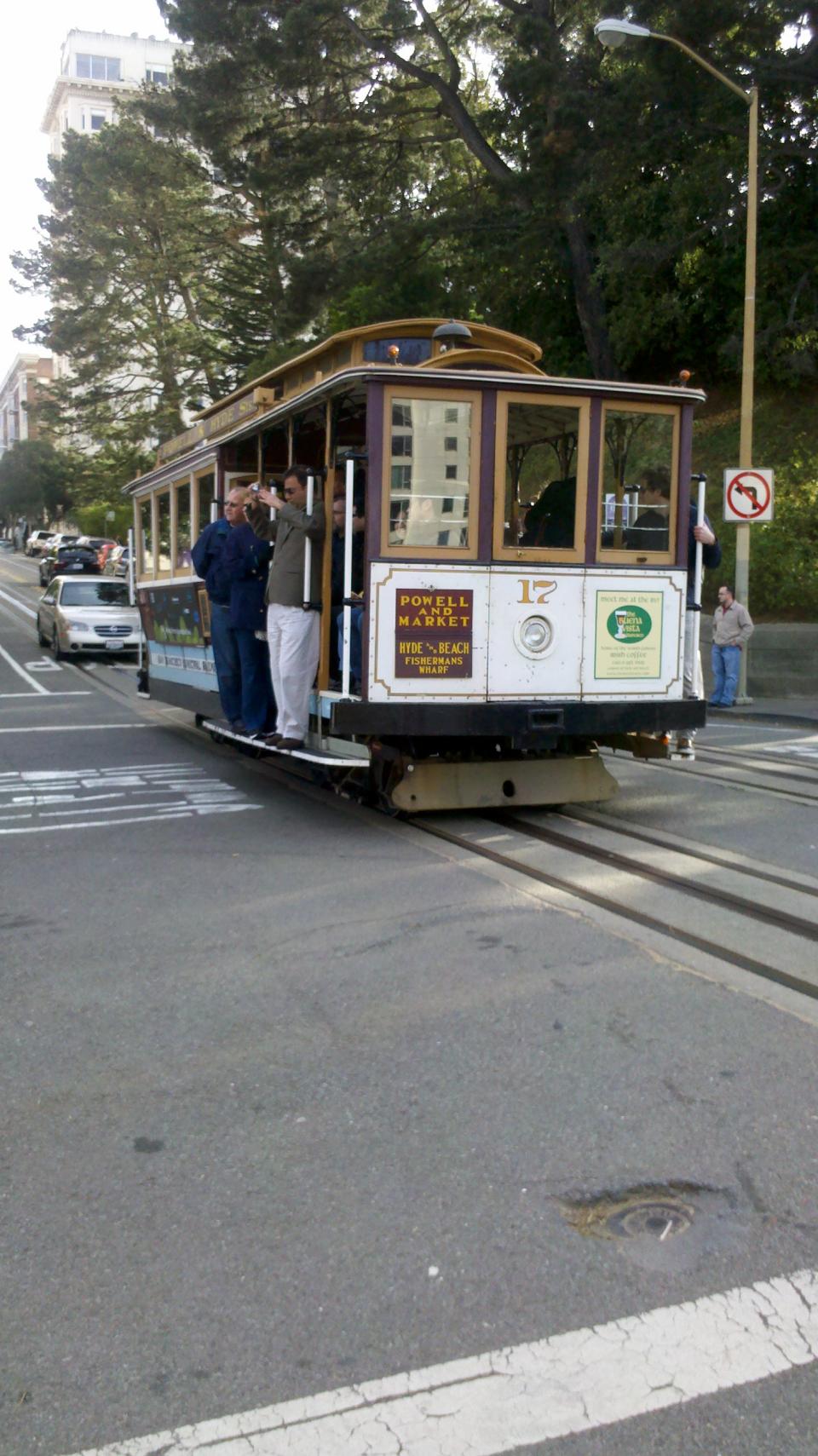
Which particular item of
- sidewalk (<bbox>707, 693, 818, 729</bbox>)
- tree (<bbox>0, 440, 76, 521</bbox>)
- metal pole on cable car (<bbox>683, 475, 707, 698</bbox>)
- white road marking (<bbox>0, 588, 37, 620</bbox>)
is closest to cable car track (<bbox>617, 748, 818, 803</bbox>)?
metal pole on cable car (<bbox>683, 475, 707, 698</bbox>)

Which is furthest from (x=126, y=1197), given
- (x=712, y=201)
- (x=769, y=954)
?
(x=712, y=201)

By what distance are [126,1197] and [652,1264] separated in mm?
1441

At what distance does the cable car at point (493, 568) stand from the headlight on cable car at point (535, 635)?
1 centimetres

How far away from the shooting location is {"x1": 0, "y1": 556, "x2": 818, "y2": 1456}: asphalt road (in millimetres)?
2965

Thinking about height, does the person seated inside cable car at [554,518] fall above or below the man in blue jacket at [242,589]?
above

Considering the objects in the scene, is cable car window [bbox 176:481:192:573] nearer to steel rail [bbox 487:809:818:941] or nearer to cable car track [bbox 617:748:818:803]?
cable car track [bbox 617:748:818:803]

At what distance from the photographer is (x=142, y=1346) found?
3.02 metres

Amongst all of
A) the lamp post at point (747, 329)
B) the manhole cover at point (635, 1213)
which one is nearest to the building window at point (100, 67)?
the lamp post at point (747, 329)

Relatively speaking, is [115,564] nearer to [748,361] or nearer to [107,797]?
[748,361]

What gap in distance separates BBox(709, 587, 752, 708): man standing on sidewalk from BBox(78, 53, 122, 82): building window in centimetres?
11535

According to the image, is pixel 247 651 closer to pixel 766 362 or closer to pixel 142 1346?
pixel 142 1346

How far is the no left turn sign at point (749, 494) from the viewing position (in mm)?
17312

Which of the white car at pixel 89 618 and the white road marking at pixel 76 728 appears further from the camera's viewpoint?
the white car at pixel 89 618

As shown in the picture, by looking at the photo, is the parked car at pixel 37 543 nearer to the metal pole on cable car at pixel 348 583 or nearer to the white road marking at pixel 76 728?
the white road marking at pixel 76 728
